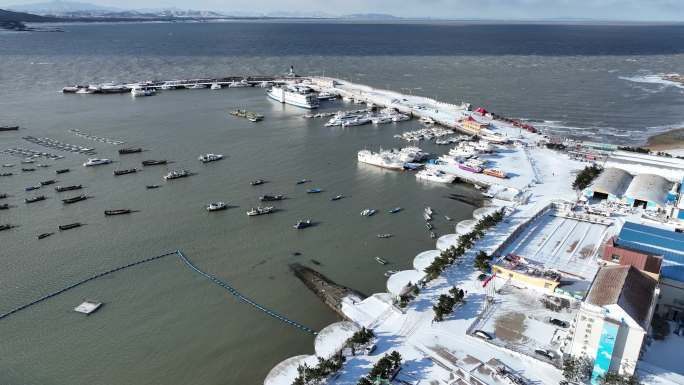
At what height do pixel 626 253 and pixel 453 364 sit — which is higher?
pixel 626 253

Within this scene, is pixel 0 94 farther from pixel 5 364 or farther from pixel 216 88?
pixel 5 364

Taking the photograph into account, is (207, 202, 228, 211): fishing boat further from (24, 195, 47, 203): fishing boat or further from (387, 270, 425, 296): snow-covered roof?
(387, 270, 425, 296): snow-covered roof

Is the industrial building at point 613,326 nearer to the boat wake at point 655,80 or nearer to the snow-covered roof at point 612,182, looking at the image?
the snow-covered roof at point 612,182

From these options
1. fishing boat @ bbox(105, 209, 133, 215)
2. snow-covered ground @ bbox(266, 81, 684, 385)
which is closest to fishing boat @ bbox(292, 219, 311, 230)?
snow-covered ground @ bbox(266, 81, 684, 385)

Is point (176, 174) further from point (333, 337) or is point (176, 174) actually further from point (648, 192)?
point (648, 192)

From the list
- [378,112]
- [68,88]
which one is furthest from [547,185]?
[68,88]

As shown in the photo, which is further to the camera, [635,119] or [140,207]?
[635,119]

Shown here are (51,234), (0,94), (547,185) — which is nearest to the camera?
(51,234)
